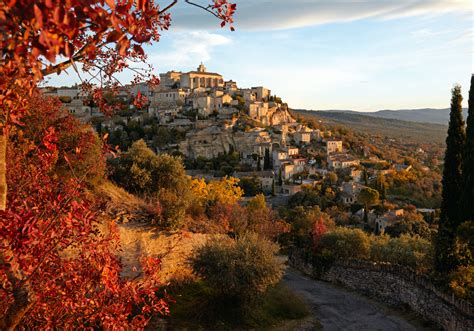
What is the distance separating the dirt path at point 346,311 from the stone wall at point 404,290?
51 cm

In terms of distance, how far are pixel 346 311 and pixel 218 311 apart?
570 centimetres

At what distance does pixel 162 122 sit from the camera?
7756 centimetres

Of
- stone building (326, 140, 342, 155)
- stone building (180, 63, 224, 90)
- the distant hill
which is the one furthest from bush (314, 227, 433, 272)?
the distant hill

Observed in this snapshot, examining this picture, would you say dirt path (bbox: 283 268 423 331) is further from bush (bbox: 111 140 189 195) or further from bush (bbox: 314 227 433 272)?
bush (bbox: 111 140 189 195)

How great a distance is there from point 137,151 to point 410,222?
26575 millimetres

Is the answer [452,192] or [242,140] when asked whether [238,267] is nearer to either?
[452,192]

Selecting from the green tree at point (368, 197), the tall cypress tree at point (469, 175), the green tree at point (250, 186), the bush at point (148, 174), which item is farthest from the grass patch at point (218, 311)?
the green tree at point (250, 186)

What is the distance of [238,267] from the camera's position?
11820 mm

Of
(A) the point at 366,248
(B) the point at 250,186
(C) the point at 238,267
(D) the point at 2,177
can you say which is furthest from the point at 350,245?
(B) the point at 250,186

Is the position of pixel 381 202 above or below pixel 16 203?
below

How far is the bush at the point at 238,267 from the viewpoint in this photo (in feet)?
38.4

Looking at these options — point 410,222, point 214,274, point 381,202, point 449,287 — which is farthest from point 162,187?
point 381,202

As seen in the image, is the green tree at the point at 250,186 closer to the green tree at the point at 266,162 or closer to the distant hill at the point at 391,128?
the green tree at the point at 266,162

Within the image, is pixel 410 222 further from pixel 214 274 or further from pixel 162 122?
pixel 162 122
